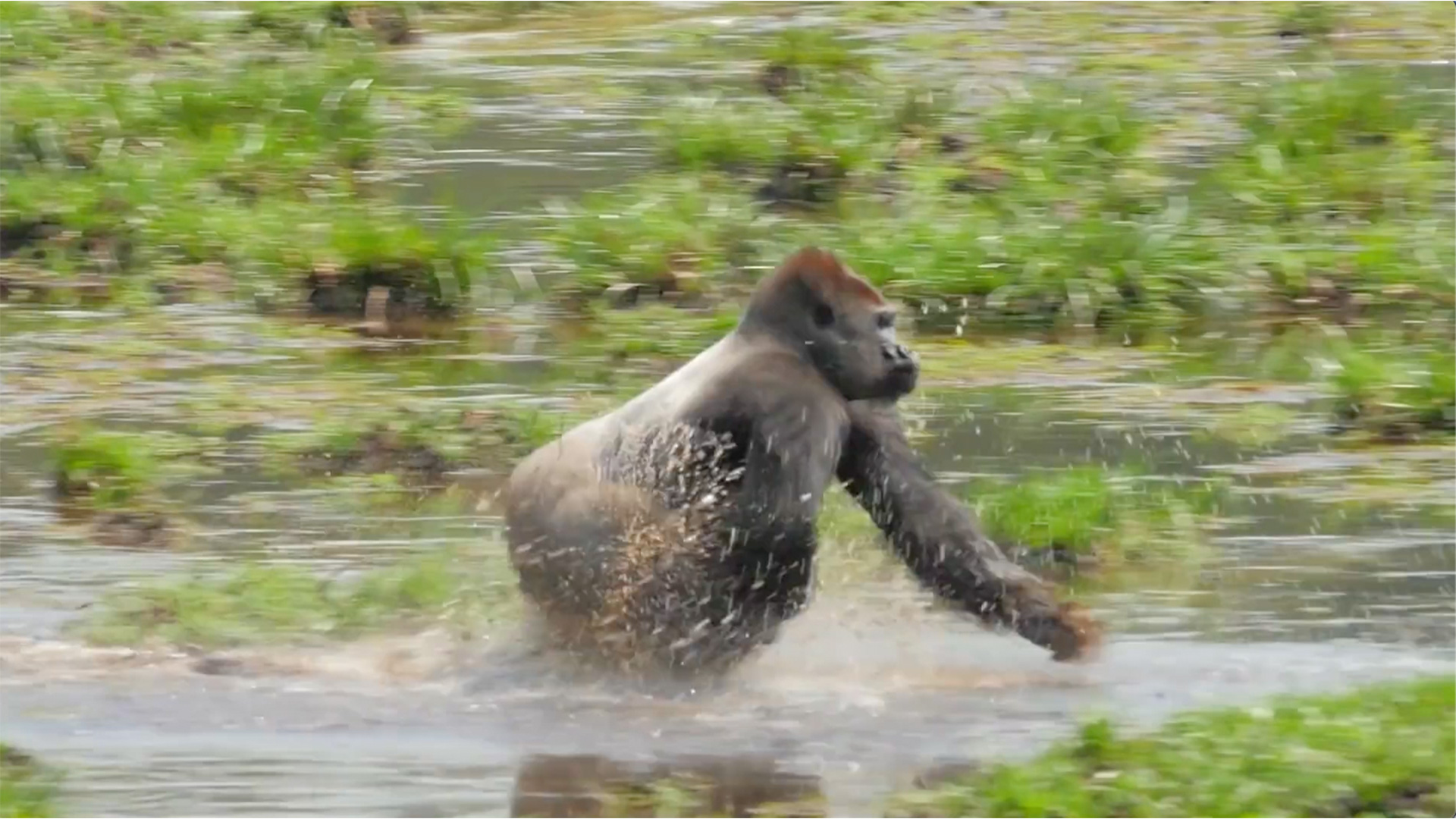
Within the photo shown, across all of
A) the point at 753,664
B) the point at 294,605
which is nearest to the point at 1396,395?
the point at 753,664

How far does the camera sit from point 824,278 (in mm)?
7176

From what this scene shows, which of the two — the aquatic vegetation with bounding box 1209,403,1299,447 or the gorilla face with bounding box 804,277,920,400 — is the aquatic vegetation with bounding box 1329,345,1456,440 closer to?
the aquatic vegetation with bounding box 1209,403,1299,447

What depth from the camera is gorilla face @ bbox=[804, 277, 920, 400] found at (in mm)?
7145

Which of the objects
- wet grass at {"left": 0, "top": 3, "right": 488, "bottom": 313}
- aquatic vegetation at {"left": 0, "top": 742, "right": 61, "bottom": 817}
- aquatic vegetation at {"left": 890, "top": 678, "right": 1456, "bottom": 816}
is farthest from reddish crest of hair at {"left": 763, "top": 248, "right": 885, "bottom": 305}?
wet grass at {"left": 0, "top": 3, "right": 488, "bottom": 313}

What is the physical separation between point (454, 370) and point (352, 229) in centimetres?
119

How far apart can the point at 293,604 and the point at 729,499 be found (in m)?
1.20

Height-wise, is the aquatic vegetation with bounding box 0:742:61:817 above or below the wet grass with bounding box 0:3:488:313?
above

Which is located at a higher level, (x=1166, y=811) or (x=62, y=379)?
(x=1166, y=811)

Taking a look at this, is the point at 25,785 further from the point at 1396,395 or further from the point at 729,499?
the point at 1396,395

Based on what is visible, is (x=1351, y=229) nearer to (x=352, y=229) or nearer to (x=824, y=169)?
(x=824, y=169)

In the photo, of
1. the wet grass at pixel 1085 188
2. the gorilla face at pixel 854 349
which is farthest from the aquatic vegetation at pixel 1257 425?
the gorilla face at pixel 854 349

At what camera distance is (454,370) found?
32.1ft

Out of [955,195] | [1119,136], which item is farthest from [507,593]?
[1119,136]

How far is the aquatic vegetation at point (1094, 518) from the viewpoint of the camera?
7.89 meters
